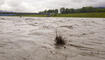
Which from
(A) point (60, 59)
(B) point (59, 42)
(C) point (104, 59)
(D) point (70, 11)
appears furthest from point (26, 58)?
(D) point (70, 11)

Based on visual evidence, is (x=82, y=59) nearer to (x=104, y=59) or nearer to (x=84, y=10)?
(x=104, y=59)

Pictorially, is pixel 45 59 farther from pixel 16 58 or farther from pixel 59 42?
pixel 59 42

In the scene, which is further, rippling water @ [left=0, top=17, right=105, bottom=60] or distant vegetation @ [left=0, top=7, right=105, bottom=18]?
distant vegetation @ [left=0, top=7, right=105, bottom=18]

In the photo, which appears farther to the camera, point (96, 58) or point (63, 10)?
point (63, 10)

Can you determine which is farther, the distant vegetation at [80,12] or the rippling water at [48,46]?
the distant vegetation at [80,12]

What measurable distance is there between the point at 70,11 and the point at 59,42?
486 ft

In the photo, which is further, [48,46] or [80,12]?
[80,12]

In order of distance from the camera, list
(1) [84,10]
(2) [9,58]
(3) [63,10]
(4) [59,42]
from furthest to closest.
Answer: (3) [63,10] → (1) [84,10] → (4) [59,42] → (2) [9,58]

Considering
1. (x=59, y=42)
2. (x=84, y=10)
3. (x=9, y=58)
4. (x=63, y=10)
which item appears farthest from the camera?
(x=63, y=10)

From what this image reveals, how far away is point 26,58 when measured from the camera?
12.0ft

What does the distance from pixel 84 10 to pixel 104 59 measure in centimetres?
15153

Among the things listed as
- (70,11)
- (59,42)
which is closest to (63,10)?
(70,11)

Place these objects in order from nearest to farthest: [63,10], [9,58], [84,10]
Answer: [9,58] < [84,10] < [63,10]

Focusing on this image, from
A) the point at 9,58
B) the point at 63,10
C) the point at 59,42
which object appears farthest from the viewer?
the point at 63,10
